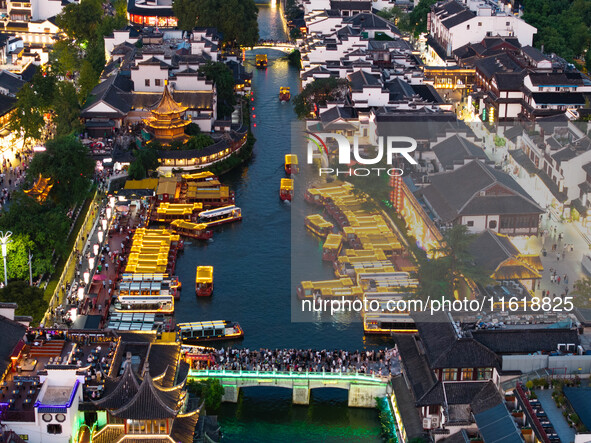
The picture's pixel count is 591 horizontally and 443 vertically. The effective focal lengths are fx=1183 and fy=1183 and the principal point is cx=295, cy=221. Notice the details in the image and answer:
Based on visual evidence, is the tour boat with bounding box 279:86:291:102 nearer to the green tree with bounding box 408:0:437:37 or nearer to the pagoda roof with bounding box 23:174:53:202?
the green tree with bounding box 408:0:437:37

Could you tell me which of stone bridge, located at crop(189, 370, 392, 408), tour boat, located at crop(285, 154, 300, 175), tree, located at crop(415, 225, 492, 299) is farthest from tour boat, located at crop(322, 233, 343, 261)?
stone bridge, located at crop(189, 370, 392, 408)

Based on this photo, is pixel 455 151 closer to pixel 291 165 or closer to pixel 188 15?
pixel 291 165

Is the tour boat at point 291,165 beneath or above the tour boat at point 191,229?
above

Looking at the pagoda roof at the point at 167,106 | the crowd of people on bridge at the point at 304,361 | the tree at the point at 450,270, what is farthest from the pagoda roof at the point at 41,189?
the tree at the point at 450,270

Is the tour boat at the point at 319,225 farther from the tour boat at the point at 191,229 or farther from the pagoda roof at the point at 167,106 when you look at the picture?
the pagoda roof at the point at 167,106

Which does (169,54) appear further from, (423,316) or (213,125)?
(423,316)

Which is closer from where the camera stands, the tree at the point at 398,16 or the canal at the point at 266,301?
the canal at the point at 266,301
